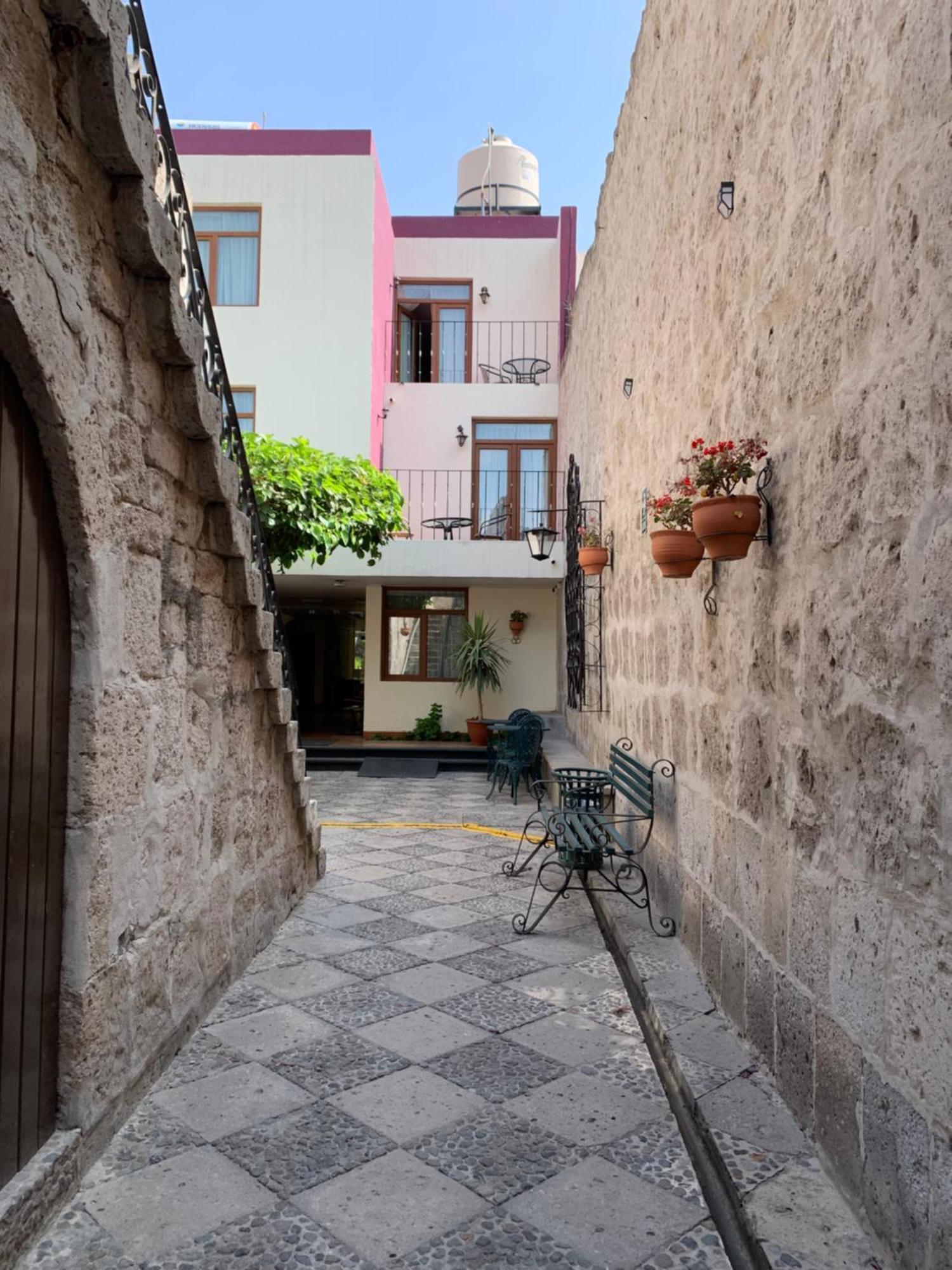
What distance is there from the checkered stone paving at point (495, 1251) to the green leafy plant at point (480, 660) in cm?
964

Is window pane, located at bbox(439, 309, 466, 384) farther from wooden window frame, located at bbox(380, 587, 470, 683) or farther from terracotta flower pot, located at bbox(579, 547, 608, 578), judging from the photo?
terracotta flower pot, located at bbox(579, 547, 608, 578)

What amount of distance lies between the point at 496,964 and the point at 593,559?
3351mm

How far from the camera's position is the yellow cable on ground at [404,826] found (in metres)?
7.10

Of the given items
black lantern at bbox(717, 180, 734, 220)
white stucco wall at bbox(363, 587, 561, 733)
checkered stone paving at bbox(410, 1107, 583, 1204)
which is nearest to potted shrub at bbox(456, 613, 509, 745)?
white stucco wall at bbox(363, 587, 561, 733)

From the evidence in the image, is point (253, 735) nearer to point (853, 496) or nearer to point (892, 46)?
point (853, 496)

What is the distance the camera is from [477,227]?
13289mm

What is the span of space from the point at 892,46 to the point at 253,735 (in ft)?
10.6

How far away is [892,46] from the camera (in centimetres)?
198

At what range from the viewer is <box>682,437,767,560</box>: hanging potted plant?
2783 mm

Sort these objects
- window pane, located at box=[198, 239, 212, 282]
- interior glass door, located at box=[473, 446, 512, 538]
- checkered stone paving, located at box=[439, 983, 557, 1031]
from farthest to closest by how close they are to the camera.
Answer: interior glass door, located at box=[473, 446, 512, 538] < window pane, located at box=[198, 239, 212, 282] < checkered stone paving, located at box=[439, 983, 557, 1031]

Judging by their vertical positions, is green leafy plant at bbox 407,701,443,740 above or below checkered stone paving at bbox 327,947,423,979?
above

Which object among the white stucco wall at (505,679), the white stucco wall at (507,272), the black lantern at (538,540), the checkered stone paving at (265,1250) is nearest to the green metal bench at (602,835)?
the checkered stone paving at (265,1250)

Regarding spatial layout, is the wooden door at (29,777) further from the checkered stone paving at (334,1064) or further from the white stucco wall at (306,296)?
the white stucco wall at (306,296)

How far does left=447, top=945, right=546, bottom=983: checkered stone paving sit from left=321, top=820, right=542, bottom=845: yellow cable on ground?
9.61 ft
